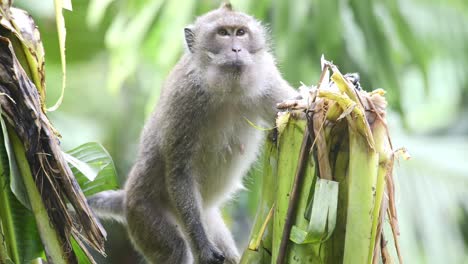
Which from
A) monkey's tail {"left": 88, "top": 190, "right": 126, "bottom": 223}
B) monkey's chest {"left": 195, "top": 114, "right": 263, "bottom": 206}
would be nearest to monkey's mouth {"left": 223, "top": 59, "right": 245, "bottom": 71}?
monkey's chest {"left": 195, "top": 114, "right": 263, "bottom": 206}

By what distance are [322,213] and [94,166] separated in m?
0.93

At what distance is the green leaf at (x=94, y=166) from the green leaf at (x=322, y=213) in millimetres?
889

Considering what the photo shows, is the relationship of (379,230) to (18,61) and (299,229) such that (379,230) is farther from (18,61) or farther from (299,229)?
(18,61)

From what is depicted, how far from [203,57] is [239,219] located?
614 centimetres

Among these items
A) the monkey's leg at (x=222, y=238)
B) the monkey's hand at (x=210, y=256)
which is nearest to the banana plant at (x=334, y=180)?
the monkey's hand at (x=210, y=256)

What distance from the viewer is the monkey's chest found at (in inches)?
146

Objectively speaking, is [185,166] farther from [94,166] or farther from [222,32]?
[94,166]

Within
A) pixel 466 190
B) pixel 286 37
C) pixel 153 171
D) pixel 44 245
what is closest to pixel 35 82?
pixel 44 245

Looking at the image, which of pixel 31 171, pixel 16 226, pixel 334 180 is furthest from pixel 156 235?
pixel 334 180

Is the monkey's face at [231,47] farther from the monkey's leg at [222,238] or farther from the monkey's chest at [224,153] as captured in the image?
the monkey's leg at [222,238]

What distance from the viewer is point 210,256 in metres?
3.45

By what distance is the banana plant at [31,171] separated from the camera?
240cm

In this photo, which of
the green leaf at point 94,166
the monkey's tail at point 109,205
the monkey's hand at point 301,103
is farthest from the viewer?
the monkey's tail at point 109,205

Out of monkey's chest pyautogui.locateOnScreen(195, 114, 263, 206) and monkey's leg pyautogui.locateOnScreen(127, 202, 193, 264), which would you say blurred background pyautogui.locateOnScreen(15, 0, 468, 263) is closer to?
monkey's chest pyautogui.locateOnScreen(195, 114, 263, 206)
